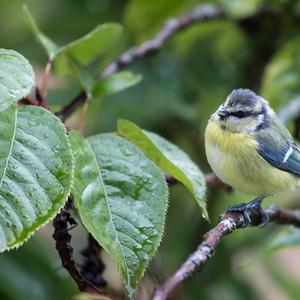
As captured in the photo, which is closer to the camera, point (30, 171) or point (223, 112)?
point (30, 171)

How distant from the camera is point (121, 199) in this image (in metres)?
1.19

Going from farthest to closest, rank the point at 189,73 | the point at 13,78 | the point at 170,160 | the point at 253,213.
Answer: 1. the point at 189,73
2. the point at 253,213
3. the point at 170,160
4. the point at 13,78

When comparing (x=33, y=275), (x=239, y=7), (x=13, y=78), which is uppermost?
(x=13, y=78)

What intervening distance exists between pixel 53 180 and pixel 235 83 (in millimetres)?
1569

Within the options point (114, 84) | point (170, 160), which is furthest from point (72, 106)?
point (170, 160)

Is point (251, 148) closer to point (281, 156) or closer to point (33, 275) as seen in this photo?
point (281, 156)

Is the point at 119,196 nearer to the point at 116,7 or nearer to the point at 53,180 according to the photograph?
the point at 53,180

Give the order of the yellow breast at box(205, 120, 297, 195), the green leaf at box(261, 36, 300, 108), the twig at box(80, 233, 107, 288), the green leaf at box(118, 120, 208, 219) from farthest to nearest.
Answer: the green leaf at box(261, 36, 300, 108) → the yellow breast at box(205, 120, 297, 195) → the twig at box(80, 233, 107, 288) → the green leaf at box(118, 120, 208, 219)

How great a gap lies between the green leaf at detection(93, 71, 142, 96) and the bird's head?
1.09 feet

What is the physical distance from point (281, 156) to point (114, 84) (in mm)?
529

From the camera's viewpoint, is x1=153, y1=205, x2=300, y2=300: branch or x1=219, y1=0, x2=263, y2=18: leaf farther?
x1=219, y1=0, x2=263, y2=18: leaf

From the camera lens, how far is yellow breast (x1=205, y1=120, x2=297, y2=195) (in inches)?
69.3

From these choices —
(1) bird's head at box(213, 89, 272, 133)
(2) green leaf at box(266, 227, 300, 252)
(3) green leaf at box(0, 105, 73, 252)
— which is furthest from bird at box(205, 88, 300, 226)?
(3) green leaf at box(0, 105, 73, 252)

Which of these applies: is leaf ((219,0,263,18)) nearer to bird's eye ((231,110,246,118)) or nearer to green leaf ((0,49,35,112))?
bird's eye ((231,110,246,118))
